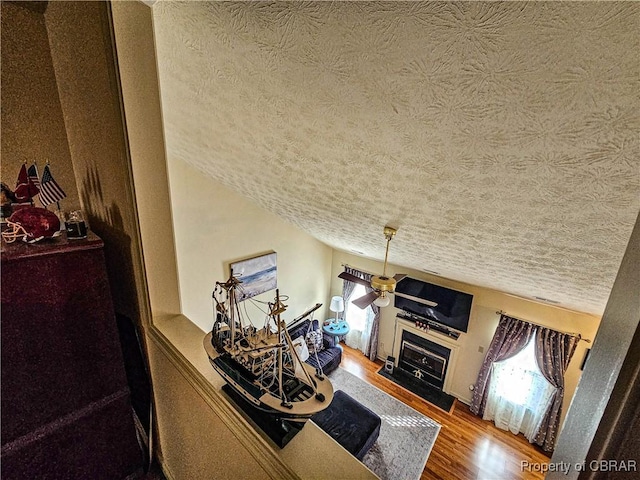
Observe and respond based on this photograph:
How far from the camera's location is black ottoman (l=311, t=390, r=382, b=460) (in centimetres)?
376

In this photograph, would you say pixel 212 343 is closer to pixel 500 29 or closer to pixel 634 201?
pixel 500 29

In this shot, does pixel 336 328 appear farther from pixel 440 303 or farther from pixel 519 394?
pixel 519 394

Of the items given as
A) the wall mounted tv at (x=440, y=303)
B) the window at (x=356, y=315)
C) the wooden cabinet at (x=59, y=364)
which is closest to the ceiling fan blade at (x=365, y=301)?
the wall mounted tv at (x=440, y=303)

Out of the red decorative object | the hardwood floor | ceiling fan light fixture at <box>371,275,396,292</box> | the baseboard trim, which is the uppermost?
the red decorative object

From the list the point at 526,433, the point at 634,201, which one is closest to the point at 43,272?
the point at 634,201

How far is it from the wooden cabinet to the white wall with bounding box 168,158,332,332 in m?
2.23

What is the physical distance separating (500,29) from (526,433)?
6035 mm

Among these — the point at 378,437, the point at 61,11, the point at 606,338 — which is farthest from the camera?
the point at 378,437

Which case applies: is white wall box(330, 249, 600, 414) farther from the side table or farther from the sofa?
the sofa

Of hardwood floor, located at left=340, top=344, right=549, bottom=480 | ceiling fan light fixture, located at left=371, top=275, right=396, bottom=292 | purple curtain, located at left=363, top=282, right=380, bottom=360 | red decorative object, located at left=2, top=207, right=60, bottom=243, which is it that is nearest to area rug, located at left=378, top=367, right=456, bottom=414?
hardwood floor, located at left=340, top=344, right=549, bottom=480

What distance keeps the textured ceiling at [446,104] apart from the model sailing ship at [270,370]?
2.66ft

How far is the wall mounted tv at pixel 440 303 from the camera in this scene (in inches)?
188

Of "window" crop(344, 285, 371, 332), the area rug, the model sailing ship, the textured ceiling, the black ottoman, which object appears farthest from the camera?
"window" crop(344, 285, 371, 332)

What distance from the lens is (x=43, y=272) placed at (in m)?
1.24
